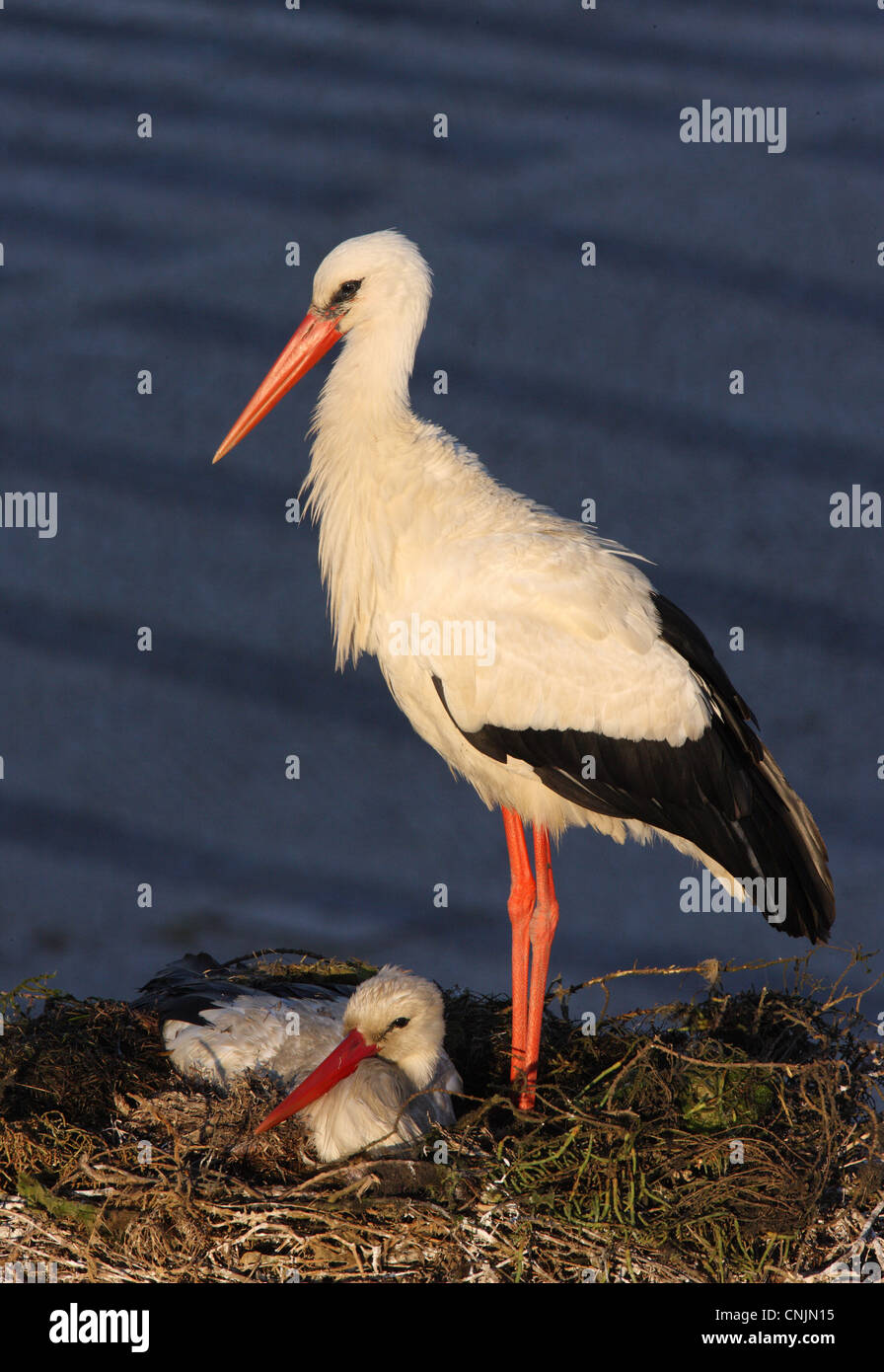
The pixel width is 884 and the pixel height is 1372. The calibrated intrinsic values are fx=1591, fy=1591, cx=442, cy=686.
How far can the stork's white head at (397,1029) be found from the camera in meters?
3.08

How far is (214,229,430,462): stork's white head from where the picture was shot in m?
3.37

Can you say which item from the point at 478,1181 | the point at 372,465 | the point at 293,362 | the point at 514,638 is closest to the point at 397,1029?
the point at 478,1181

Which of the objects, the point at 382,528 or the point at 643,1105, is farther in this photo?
the point at 382,528

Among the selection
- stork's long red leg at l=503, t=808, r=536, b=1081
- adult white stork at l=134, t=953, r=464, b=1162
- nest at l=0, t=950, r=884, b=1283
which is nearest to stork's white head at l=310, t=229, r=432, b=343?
stork's long red leg at l=503, t=808, r=536, b=1081

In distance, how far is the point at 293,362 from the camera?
3508 millimetres

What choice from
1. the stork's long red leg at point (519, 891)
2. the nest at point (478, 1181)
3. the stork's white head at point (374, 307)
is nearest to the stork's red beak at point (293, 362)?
the stork's white head at point (374, 307)

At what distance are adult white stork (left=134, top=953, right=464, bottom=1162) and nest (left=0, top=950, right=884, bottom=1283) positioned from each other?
0.06 metres

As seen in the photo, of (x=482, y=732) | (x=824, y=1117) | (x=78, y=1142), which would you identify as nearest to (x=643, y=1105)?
(x=824, y=1117)

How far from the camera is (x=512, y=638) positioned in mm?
3188

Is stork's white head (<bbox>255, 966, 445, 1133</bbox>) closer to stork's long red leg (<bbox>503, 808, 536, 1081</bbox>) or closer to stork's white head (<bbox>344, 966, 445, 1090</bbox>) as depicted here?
stork's white head (<bbox>344, 966, 445, 1090</bbox>)

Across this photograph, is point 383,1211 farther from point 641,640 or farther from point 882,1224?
point 641,640

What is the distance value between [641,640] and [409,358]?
0.80 meters

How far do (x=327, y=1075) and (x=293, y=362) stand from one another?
153 cm

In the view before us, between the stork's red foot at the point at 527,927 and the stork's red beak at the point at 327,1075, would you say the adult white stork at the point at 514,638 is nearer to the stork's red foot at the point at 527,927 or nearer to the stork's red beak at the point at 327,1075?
the stork's red foot at the point at 527,927
